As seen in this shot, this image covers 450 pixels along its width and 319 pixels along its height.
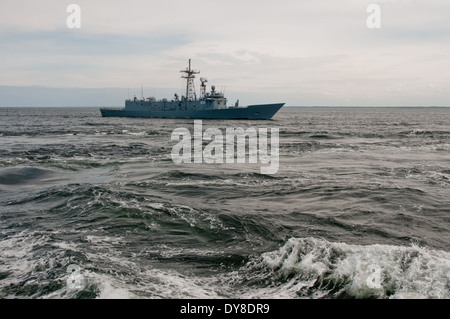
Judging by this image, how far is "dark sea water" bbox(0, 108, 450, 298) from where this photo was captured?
23.4 feet

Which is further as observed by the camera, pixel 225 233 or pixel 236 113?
pixel 236 113

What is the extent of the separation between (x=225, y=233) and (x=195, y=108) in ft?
264

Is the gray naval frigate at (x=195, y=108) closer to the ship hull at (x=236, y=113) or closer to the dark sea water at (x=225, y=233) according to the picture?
the ship hull at (x=236, y=113)

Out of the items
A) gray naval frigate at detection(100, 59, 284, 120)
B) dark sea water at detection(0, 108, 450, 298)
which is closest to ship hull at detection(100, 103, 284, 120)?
gray naval frigate at detection(100, 59, 284, 120)

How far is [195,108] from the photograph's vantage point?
89.2 m

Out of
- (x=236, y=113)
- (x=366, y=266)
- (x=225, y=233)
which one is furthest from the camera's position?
(x=236, y=113)

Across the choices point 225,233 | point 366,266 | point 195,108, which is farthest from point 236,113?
point 366,266

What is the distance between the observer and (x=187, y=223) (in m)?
11.1

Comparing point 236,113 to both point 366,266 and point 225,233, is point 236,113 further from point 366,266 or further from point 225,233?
point 366,266

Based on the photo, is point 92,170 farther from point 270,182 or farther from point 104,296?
point 104,296

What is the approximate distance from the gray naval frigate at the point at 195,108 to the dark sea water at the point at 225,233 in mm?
65608
